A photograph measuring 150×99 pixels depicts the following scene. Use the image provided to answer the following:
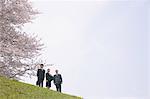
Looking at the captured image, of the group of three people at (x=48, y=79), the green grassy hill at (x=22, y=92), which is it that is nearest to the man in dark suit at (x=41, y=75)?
the group of three people at (x=48, y=79)

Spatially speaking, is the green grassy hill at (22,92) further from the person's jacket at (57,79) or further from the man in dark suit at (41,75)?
the person's jacket at (57,79)

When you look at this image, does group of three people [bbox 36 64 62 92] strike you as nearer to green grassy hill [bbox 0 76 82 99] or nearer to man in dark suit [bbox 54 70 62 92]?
man in dark suit [bbox 54 70 62 92]

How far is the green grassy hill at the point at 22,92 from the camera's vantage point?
28.4 metres

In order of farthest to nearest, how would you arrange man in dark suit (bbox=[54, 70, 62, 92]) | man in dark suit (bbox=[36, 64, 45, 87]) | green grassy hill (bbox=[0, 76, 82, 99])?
man in dark suit (bbox=[54, 70, 62, 92])
man in dark suit (bbox=[36, 64, 45, 87])
green grassy hill (bbox=[0, 76, 82, 99])

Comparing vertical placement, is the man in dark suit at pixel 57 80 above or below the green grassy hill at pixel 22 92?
above

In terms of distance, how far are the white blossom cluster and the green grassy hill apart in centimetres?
1202

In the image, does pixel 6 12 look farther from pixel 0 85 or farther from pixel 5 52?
pixel 0 85

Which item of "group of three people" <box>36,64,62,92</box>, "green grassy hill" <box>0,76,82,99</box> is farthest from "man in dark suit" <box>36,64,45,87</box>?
"green grassy hill" <box>0,76,82,99</box>

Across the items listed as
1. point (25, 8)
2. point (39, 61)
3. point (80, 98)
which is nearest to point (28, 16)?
point (25, 8)

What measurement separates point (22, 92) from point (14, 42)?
51.6 ft

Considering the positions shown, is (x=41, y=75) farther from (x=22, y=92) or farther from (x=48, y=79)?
(x=22, y=92)

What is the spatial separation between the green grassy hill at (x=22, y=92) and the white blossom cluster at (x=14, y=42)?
1202 centimetres

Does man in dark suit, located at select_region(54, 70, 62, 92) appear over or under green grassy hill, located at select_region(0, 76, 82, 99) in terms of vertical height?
over

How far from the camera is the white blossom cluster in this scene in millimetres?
44406
